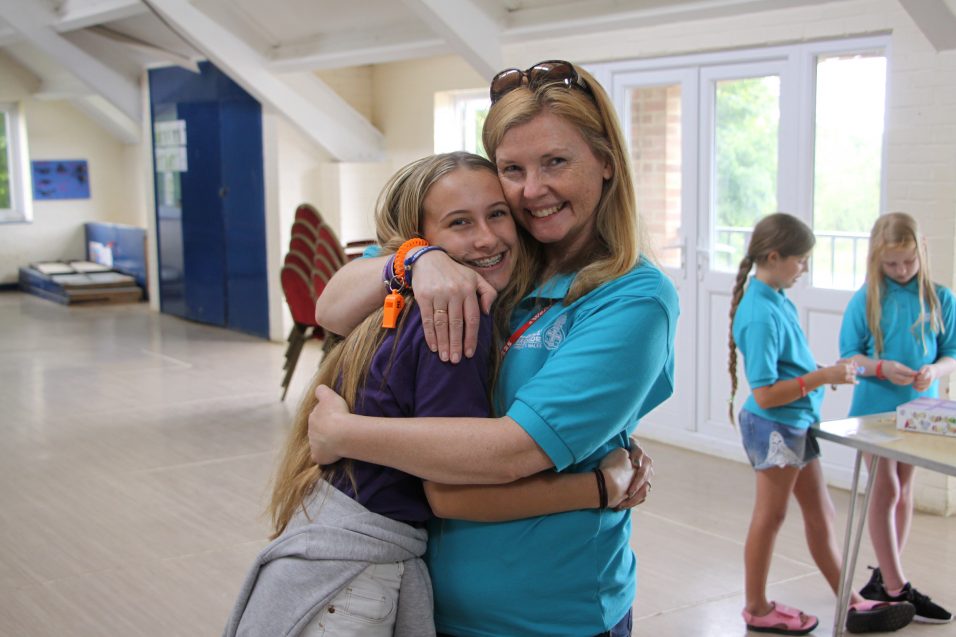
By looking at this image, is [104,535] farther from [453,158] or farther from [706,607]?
[453,158]

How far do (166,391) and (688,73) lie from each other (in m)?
4.18

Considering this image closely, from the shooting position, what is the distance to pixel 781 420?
3621 mm

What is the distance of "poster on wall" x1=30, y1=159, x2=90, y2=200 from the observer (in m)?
13.4

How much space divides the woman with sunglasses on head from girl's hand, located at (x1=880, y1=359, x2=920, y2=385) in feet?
7.50

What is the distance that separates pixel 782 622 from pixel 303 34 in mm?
6462

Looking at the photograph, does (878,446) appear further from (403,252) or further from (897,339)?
(403,252)

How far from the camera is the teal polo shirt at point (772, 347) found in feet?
11.8

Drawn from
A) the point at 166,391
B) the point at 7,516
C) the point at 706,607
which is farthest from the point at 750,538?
the point at 166,391

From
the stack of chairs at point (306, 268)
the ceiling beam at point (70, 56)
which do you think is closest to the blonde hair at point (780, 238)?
the stack of chairs at point (306, 268)

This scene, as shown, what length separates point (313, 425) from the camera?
1.74 meters

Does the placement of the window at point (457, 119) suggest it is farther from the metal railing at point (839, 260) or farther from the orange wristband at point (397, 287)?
the orange wristband at point (397, 287)

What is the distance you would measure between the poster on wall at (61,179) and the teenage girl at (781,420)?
37.9 feet

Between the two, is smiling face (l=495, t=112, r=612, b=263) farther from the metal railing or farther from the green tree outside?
the green tree outside

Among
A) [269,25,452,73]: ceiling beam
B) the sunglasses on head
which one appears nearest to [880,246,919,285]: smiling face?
the sunglasses on head
